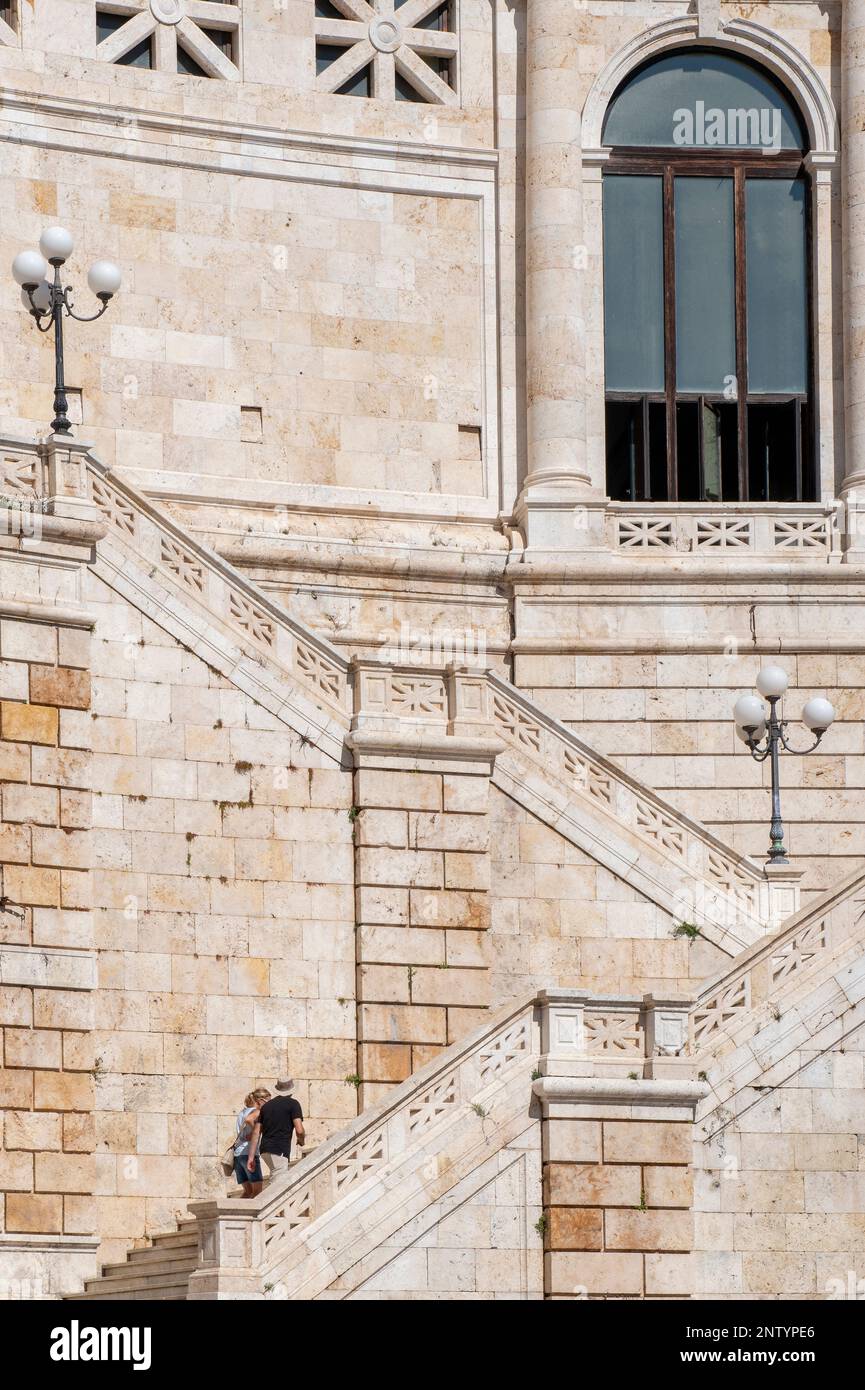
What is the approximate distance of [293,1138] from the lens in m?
34.9

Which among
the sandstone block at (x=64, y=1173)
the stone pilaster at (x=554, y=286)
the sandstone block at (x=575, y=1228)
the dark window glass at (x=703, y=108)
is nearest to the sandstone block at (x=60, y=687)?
the sandstone block at (x=64, y=1173)

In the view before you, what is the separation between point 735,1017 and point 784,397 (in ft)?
50.9

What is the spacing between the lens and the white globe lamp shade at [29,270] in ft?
126

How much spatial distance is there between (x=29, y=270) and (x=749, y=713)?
10186mm

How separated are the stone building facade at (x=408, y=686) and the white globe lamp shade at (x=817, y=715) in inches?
79.6

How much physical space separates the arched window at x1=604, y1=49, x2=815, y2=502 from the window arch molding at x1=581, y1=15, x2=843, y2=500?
261mm

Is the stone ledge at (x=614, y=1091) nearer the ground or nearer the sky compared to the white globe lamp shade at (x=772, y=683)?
nearer the ground

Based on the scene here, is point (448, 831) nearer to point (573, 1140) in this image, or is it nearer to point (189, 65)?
point (573, 1140)

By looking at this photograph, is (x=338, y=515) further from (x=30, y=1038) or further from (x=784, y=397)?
(x=30, y=1038)

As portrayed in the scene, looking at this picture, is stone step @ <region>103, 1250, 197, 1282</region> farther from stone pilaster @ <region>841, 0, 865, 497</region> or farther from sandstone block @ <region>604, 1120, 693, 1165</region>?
stone pilaster @ <region>841, 0, 865, 497</region>

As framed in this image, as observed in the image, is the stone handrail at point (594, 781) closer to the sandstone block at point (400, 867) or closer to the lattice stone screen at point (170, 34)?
the sandstone block at point (400, 867)

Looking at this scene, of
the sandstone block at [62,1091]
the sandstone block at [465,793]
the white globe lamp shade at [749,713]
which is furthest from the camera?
the white globe lamp shade at [749,713]
